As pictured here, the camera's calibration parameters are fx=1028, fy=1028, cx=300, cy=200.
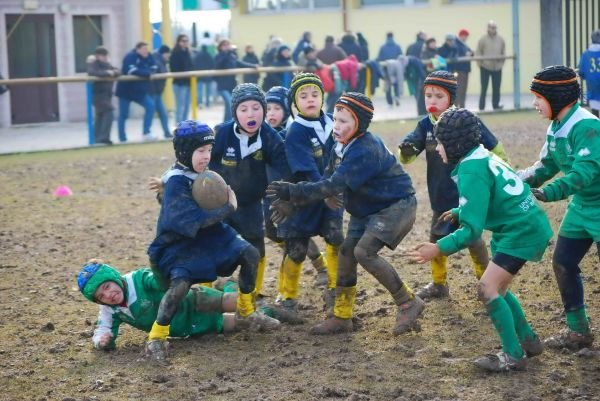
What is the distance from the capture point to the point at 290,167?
23.7ft

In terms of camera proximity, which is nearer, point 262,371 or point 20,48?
point 262,371

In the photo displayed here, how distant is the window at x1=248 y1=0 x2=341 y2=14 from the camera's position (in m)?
35.8

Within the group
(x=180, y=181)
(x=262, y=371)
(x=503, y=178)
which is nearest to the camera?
(x=503, y=178)

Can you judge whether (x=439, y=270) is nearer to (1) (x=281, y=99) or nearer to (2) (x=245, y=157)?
(2) (x=245, y=157)

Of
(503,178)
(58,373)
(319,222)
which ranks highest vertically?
(503,178)

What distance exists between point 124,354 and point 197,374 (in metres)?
0.75

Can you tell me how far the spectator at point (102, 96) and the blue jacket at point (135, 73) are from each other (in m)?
0.34

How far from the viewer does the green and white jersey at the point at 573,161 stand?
5.84 metres

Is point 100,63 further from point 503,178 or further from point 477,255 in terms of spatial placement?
point 503,178

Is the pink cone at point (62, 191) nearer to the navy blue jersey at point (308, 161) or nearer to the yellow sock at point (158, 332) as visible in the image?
the navy blue jersey at point (308, 161)

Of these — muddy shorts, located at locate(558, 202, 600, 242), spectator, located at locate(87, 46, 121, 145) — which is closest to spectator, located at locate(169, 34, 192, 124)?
spectator, located at locate(87, 46, 121, 145)

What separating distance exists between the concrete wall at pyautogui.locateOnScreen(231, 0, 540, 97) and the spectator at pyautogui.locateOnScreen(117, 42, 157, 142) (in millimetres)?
14292

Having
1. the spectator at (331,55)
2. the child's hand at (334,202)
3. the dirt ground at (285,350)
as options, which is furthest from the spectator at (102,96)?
the child's hand at (334,202)

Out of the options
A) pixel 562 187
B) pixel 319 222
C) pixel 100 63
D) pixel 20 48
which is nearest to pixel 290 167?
pixel 319 222
